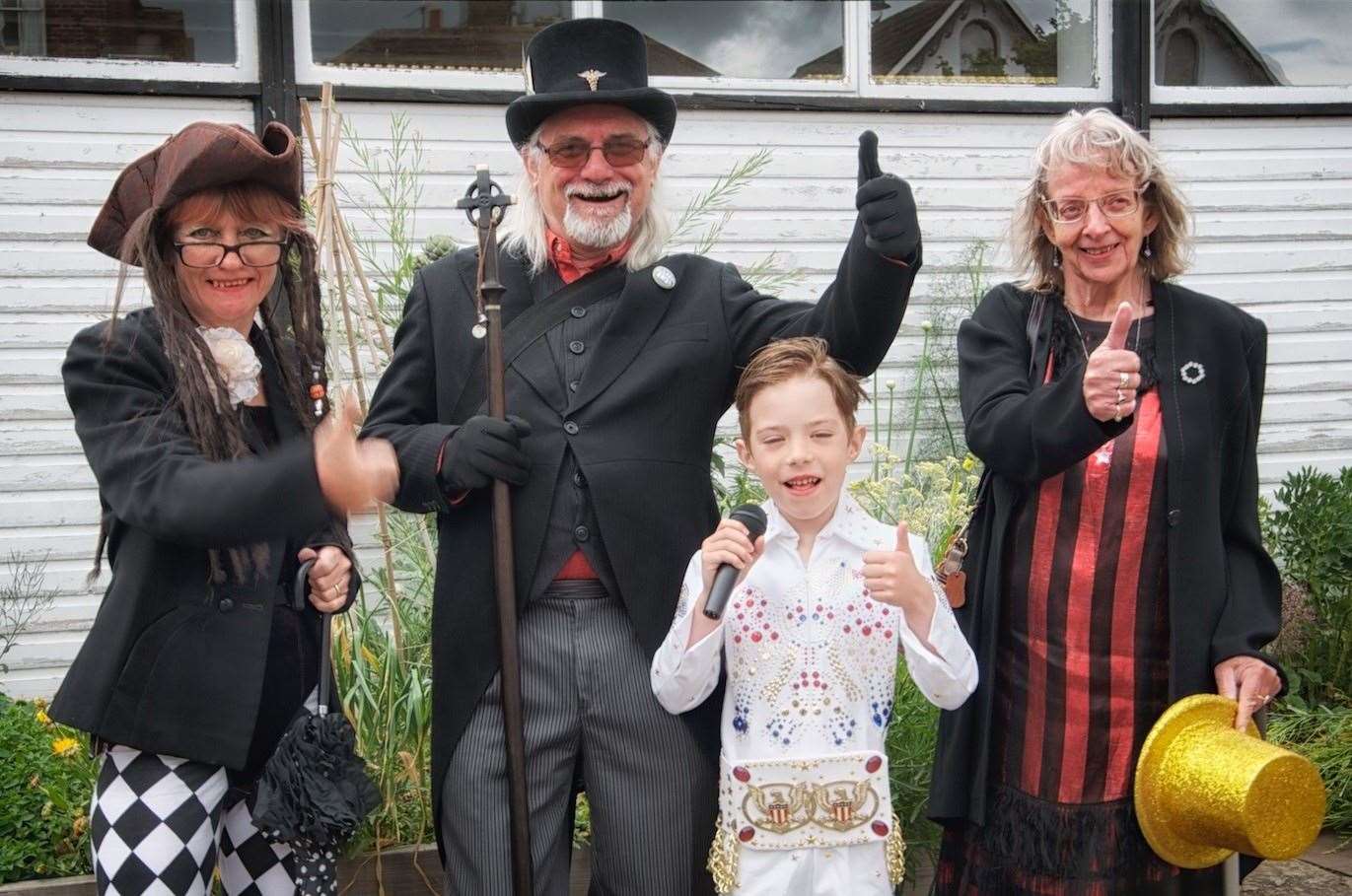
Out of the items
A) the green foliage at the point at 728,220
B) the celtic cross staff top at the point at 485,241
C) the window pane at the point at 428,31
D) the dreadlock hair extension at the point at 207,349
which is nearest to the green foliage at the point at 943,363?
the green foliage at the point at 728,220

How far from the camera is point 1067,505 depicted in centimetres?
318

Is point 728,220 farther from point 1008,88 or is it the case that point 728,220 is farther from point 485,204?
point 485,204

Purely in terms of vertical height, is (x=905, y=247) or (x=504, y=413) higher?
(x=905, y=247)

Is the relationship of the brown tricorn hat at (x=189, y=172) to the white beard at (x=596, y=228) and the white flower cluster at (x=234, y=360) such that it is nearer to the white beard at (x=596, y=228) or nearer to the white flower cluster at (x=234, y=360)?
the white flower cluster at (x=234, y=360)

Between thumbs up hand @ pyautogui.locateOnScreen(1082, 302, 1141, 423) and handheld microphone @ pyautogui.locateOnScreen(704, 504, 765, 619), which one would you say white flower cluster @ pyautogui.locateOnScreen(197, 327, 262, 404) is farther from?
thumbs up hand @ pyautogui.locateOnScreen(1082, 302, 1141, 423)

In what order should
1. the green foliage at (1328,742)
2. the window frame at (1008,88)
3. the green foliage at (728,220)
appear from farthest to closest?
the window frame at (1008,88), the green foliage at (728,220), the green foliage at (1328,742)

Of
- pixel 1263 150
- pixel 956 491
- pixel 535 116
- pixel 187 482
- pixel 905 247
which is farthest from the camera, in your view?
pixel 1263 150

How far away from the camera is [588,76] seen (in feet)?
10.2

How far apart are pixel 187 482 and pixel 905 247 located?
1367 mm

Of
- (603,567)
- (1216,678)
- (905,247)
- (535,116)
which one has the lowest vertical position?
(1216,678)

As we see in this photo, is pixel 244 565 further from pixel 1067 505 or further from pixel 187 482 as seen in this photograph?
pixel 1067 505

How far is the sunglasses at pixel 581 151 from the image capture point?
3109 millimetres

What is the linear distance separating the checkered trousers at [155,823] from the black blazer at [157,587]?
55 mm

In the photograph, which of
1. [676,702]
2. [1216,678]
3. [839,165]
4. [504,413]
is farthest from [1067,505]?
[839,165]
